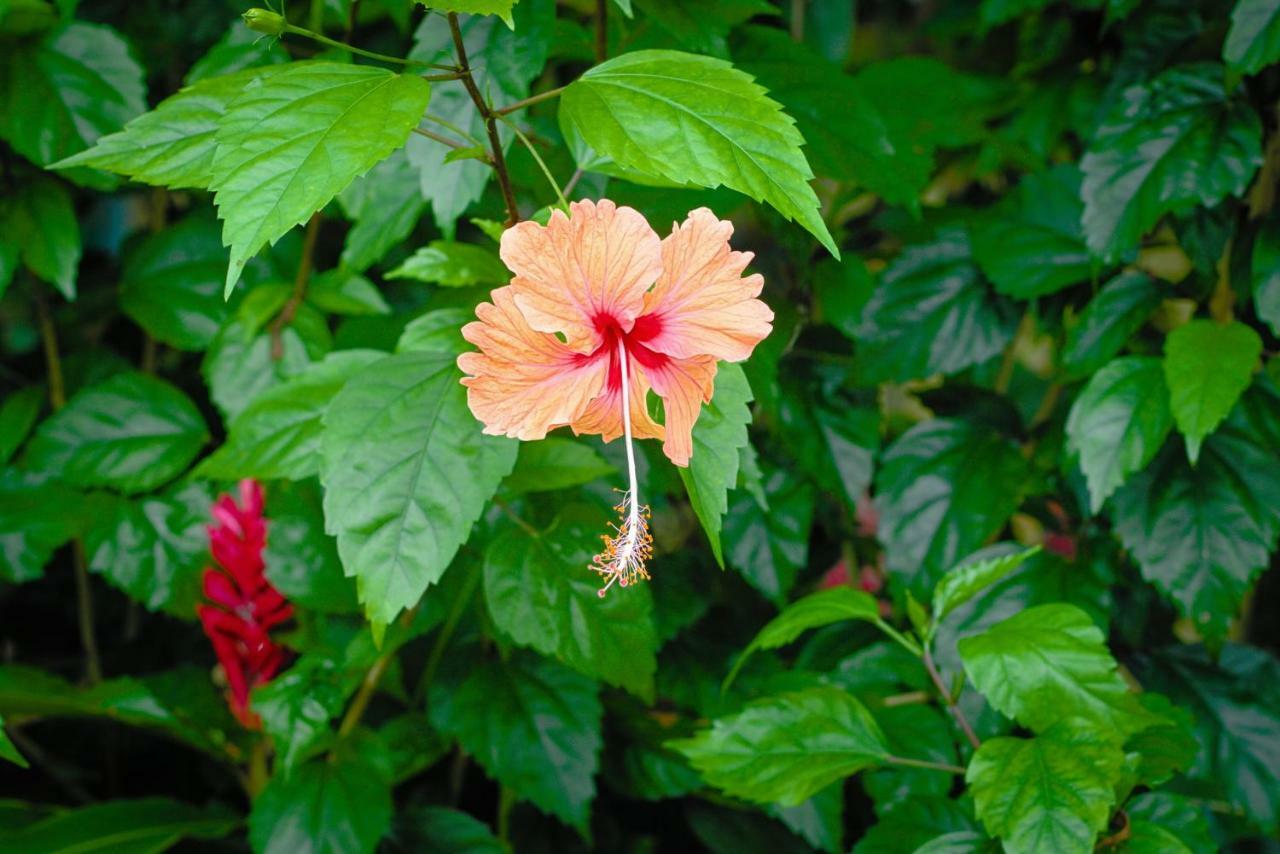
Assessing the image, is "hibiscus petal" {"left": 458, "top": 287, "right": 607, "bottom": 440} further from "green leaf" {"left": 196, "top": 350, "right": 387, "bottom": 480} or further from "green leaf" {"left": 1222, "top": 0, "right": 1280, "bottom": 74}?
"green leaf" {"left": 1222, "top": 0, "right": 1280, "bottom": 74}

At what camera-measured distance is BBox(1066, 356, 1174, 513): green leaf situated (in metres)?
0.99

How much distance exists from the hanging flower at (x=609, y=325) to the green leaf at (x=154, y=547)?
2.22 feet

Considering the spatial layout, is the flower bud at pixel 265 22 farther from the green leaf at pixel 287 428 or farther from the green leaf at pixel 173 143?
the green leaf at pixel 287 428

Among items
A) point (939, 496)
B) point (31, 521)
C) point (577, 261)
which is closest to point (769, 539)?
point (939, 496)

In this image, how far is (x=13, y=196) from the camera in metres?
1.13

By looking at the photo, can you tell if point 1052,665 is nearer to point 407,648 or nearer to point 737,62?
point 737,62

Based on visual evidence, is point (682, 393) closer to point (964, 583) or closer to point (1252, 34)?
point (964, 583)

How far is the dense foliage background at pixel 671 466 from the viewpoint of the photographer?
2.43 ft

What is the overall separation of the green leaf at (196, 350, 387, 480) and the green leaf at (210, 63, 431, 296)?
218mm

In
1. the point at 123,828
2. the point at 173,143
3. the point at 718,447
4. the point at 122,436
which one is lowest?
the point at 123,828

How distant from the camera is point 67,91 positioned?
1.05 meters

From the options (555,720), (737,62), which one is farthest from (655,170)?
(555,720)

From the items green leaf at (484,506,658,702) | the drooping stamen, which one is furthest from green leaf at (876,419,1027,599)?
the drooping stamen

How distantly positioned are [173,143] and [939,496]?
0.76 meters
